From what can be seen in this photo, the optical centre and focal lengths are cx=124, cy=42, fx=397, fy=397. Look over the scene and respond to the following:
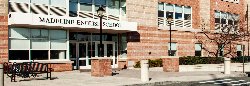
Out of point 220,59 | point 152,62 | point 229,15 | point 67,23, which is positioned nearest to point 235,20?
point 229,15

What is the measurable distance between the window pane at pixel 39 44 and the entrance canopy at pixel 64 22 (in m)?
1.54

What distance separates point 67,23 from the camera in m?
24.9

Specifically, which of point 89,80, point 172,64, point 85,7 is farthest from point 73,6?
Result: point 89,80

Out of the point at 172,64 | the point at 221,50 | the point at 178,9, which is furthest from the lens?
the point at 221,50

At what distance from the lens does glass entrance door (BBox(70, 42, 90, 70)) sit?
2834 cm

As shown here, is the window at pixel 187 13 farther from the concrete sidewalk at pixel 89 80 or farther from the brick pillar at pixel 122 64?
the concrete sidewalk at pixel 89 80

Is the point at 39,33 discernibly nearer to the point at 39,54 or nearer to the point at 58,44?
the point at 39,54

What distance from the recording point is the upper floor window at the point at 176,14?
3469 cm

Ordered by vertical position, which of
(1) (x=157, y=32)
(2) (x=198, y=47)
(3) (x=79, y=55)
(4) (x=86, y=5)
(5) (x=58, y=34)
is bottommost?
(3) (x=79, y=55)

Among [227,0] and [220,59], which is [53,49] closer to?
[220,59]

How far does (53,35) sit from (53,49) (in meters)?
0.90

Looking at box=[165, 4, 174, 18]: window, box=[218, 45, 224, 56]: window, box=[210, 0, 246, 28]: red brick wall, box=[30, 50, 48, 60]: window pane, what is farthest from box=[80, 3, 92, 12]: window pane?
box=[218, 45, 224, 56]: window

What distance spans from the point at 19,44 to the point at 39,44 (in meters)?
1.40

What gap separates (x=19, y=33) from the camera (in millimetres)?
23906
